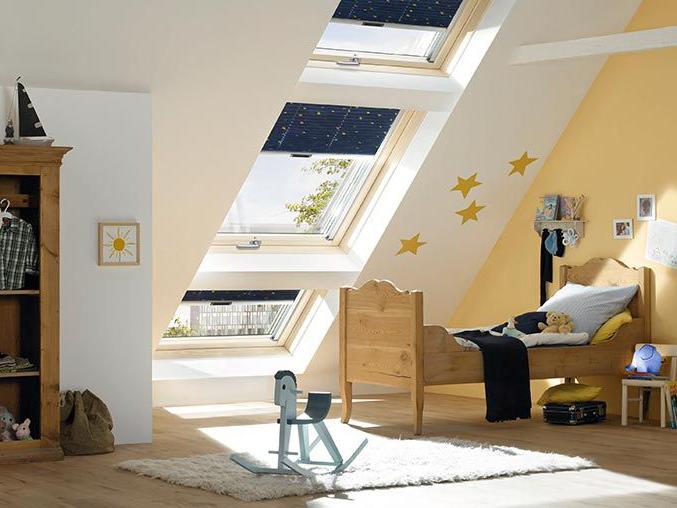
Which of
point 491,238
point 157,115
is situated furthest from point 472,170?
point 157,115

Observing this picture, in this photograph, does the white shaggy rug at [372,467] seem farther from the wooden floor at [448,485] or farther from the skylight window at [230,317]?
the skylight window at [230,317]

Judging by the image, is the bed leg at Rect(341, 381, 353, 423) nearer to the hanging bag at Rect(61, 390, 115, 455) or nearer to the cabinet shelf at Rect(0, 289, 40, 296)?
the hanging bag at Rect(61, 390, 115, 455)

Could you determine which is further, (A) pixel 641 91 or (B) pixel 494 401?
(A) pixel 641 91

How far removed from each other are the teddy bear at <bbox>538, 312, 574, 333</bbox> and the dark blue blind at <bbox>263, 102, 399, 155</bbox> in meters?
1.49

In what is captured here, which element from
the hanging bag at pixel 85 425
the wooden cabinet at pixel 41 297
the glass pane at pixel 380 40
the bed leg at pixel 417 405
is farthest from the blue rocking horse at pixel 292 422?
the glass pane at pixel 380 40

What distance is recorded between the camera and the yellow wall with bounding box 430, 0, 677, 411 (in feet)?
21.7

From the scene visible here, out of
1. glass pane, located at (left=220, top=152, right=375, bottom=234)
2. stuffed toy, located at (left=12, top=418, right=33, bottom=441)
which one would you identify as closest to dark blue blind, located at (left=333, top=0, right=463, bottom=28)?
glass pane, located at (left=220, top=152, right=375, bottom=234)

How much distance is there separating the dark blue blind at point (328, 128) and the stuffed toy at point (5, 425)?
7.43 feet

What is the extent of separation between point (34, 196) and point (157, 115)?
2.67 feet

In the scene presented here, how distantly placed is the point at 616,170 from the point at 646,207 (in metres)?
0.34

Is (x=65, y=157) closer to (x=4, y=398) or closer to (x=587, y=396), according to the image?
(x=4, y=398)

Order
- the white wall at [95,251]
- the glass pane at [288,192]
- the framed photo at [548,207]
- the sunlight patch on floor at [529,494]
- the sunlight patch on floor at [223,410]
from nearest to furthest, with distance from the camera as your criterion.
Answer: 1. the sunlight patch on floor at [529,494]
2. the white wall at [95,251]
3. the sunlight patch on floor at [223,410]
4. the glass pane at [288,192]
5. the framed photo at [548,207]

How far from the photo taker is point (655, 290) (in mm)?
6699

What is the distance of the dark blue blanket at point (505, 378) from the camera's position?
6168mm
